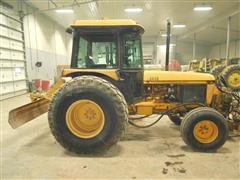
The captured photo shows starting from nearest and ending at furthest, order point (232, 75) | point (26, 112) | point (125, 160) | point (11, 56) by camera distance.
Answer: point (125, 160)
point (26, 112)
point (232, 75)
point (11, 56)

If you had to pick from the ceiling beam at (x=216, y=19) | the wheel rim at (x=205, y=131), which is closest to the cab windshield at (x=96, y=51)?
the wheel rim at (x=205, y=131)

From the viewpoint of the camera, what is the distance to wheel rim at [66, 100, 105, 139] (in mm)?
3281

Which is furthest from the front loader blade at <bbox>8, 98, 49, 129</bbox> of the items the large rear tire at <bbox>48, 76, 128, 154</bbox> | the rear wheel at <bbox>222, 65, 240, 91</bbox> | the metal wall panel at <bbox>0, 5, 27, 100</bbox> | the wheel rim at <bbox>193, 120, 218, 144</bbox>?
the rear wheel at <bbox>222, 65, 240, 91</bbox>

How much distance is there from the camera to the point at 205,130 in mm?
3418

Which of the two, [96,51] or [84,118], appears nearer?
[84,118]

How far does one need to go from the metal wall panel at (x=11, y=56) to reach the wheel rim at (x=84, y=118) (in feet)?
21.7

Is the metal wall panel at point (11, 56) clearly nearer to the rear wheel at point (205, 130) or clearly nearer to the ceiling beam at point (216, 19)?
the rear wheel at point (205, 130)

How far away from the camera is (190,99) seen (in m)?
4.04

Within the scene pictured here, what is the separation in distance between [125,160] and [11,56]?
8.20m

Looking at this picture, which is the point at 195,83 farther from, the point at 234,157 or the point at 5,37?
the point at 5,37

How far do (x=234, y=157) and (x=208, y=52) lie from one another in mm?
23422

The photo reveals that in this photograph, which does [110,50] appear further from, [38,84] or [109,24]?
[38,84]

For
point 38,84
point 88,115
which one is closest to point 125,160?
point 88,115

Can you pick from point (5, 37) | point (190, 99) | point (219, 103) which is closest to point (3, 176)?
point (190, 99)
